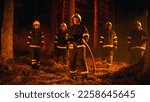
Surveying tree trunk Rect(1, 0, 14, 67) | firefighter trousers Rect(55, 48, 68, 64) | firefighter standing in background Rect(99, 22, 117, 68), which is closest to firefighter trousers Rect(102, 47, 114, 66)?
firefighter standing in background Rect(99, 22, 117, 68)

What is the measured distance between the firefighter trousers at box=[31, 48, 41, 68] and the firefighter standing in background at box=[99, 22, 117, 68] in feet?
3.08

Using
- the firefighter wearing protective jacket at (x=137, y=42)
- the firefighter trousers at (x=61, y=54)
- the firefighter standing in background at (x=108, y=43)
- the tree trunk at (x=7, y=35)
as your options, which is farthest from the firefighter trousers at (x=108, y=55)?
the tree trunk at (x=7, y=35)

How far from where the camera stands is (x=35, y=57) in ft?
22.9

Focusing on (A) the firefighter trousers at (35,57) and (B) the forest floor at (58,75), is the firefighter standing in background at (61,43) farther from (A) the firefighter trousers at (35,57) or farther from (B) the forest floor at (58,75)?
(A) the firefighter trousers at (35,57)

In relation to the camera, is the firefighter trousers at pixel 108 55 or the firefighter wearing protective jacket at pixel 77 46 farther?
the firefighter trousers at pixel 108 55

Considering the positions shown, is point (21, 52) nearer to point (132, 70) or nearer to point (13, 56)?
point (13, 56)

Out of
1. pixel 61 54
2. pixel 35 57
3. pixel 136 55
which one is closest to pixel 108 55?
pixel 136 55

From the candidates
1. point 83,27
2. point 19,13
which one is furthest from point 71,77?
point 19,13

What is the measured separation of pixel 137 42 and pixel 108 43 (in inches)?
16.8

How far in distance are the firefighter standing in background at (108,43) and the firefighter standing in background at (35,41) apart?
0.90 meters

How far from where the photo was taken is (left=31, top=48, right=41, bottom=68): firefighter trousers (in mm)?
6953

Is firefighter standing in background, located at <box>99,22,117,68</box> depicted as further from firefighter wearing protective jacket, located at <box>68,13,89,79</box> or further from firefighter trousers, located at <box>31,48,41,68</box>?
firefighter trousers, located at <box>31,48,41,68</box>

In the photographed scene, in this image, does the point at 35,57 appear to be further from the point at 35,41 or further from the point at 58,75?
the point at 58,75

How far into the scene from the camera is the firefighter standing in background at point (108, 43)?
6.94 meters
